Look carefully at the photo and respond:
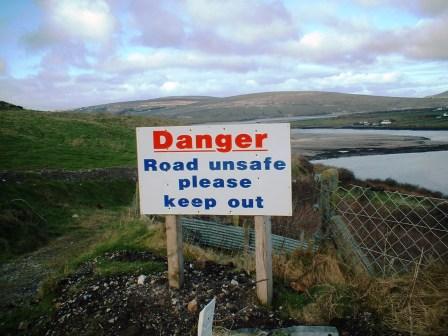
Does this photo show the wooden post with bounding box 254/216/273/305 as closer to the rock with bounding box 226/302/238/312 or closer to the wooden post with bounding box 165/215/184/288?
the rock with bounding box 226/302/238/312

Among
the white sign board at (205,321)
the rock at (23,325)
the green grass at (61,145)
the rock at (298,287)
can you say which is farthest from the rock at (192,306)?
the green grass at (61,145)

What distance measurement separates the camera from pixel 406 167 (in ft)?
124

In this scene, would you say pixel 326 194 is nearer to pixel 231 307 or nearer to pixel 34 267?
pixel 231 307

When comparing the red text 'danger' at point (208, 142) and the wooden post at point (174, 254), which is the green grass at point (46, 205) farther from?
the red text 'danger' at point (208, 142)

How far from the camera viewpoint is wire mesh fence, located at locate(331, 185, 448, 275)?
502 centimetres

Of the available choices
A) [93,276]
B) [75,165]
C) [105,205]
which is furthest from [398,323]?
[75,165]

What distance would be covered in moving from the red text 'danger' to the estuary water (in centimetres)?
2579

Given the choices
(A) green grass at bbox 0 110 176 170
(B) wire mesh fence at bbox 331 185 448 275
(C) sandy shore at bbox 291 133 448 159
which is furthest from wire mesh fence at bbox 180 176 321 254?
(C) sandy shore at bbox 291 133 448 159

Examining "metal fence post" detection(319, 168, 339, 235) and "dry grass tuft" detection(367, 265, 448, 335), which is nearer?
"dry grass tuft" detection(367, 265, 448, 335)

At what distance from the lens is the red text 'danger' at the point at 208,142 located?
4.38 meters

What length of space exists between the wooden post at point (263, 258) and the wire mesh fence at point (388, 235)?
3.79 ft

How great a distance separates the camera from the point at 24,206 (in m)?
11.0

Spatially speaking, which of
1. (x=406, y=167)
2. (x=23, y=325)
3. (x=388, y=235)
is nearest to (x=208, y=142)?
(x=23, y=325)

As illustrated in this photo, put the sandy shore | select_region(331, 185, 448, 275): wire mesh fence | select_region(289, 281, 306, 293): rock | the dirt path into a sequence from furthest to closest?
the sandy shore, the dirt path, select_region(331, 185, 448, 275): wire mesh fence, select_region(289, 281, 306, 293): rock
